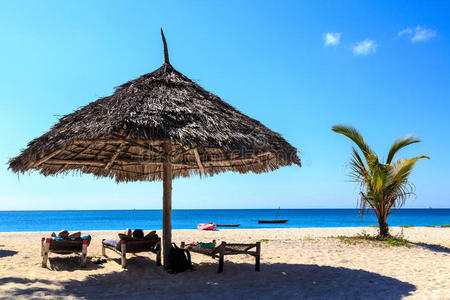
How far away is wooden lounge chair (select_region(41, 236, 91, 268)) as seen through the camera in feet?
17.5

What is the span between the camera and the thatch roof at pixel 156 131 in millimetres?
4359

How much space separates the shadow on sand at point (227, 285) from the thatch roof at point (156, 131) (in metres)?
1.76

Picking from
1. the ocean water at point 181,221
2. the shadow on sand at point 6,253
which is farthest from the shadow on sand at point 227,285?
the ocean water at point 181,221

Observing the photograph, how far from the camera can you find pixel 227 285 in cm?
A: 450

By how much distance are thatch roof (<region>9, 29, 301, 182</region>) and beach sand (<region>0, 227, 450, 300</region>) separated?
1698 mm

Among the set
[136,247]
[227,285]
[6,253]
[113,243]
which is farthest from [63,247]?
[227,285]

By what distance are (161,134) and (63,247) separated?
9.12 feet

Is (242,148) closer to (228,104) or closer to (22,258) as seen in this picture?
(228,104)

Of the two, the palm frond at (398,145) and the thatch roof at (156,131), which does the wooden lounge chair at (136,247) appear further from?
the palm frond at (398,145)

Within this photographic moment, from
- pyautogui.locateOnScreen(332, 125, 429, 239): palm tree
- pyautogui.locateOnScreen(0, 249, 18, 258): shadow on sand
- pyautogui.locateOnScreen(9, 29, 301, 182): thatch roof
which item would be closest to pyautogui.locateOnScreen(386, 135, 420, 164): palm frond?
pyautogui.locateOnScreen(332, 125, 429, 239): palm tree

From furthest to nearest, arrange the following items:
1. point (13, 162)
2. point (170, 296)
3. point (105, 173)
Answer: point (105, 173) < point (13, 162) < point (170, 296)

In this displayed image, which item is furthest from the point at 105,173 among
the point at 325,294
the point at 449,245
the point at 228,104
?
the point at 449,245

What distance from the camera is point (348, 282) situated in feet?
15.5

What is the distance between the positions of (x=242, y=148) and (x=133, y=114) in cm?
153
